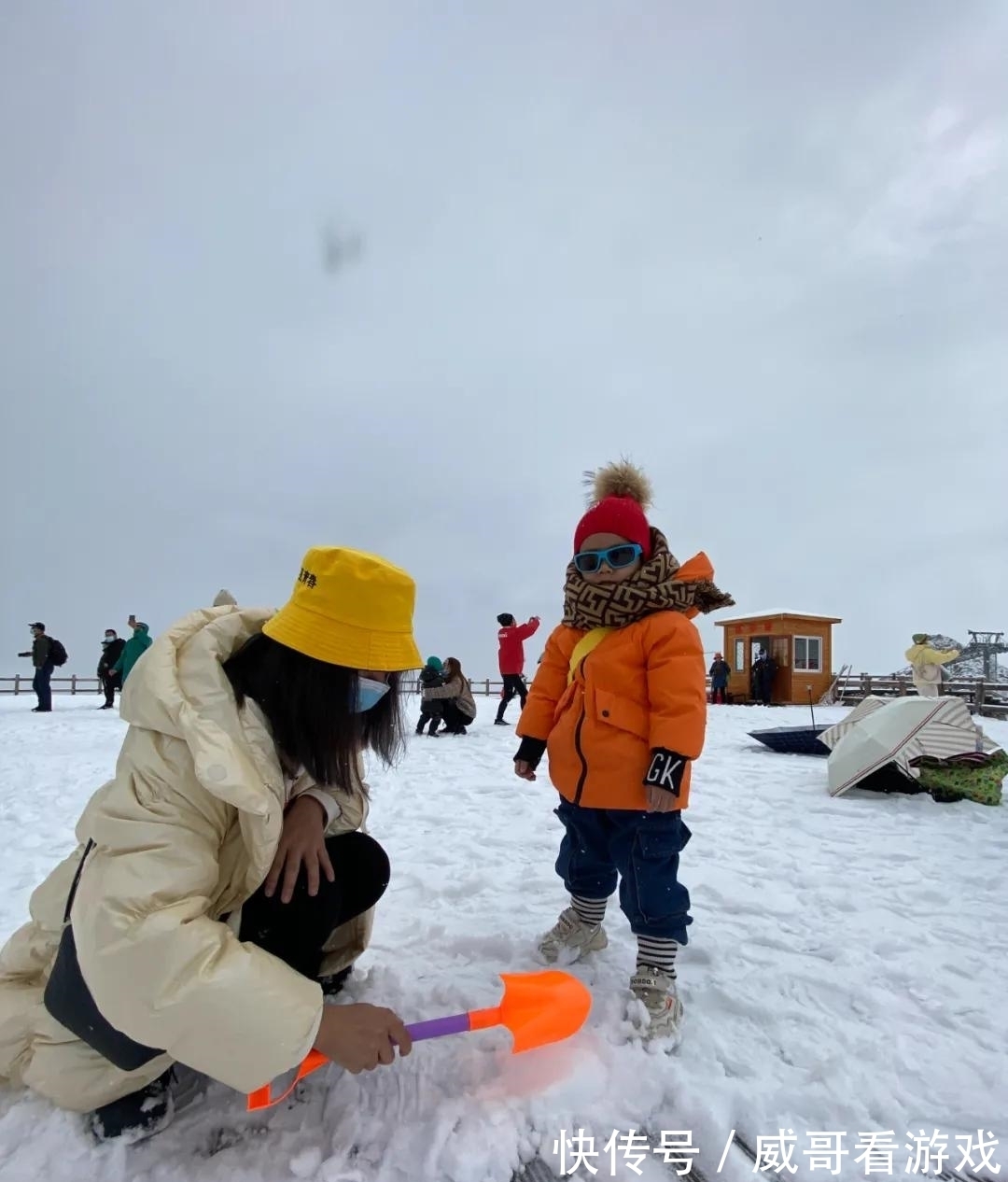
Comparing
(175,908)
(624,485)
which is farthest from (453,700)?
(175,908)

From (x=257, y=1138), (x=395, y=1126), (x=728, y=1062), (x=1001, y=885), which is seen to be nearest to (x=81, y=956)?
(x=257, y=1138)

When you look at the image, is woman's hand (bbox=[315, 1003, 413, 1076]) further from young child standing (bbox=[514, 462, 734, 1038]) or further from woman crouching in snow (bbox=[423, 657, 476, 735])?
woman crouching in snow (bbox=[423, 657, 476, 735])

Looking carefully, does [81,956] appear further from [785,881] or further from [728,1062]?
[785,881]

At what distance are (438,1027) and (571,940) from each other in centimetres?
90

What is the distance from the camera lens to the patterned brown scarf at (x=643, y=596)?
2238 millimetres

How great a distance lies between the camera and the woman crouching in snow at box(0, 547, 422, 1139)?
122 centimetres

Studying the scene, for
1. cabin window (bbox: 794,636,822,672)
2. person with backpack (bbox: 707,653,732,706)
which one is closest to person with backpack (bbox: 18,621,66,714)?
person with backpack (bbox: 707,653,732,706)

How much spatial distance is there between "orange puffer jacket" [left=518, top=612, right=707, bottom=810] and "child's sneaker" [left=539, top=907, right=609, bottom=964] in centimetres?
44

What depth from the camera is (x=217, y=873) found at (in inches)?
55.2

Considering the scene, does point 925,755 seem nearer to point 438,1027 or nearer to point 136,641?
point 438,1027

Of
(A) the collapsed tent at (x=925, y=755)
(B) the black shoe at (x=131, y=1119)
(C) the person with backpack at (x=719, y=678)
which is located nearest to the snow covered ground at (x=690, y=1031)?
(B) the black shoe at (x=131, y=1119)

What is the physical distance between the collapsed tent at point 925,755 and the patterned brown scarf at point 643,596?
354 cm

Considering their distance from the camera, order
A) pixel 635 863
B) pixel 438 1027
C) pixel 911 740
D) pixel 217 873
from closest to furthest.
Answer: pixel 217 873 < pixel 438 1027 < pixel 635 863 < pixel 911 740

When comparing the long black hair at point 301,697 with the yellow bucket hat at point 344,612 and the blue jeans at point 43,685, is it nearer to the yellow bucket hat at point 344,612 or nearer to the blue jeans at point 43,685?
the yellow bucket hat at point 344,612
